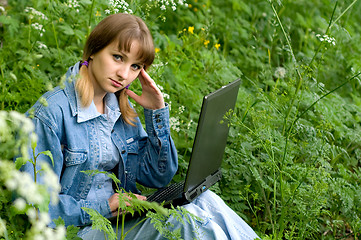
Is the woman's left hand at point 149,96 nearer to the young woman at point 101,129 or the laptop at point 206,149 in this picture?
the young woman at point 101,129

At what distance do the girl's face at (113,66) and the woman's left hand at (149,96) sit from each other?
7.0 inches

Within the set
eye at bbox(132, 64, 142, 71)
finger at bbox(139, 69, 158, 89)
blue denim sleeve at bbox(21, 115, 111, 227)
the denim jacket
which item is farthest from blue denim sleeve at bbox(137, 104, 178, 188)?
blue denim sleeve at bbox(21, 115, 111, 227)

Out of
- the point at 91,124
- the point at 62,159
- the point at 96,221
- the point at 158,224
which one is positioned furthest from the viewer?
the point at 91,124

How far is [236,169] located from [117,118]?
964 millimetres

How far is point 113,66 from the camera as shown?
2.22 m

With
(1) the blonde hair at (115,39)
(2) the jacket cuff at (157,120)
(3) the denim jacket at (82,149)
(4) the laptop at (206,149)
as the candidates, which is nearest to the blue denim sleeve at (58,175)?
(3) the denim jacket at (82,149)

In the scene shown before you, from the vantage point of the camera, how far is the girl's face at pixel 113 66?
7.28 ft

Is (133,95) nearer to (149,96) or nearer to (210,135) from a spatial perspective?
(149,96)

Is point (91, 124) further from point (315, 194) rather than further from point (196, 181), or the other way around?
point (315, 194)

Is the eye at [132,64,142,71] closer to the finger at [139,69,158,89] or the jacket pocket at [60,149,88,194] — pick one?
the finger at [139,69,158,89]

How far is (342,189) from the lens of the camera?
289 cm

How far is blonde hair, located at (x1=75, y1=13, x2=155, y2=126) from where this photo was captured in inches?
87.1

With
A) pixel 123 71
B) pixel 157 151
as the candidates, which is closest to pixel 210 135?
pixel 157 151

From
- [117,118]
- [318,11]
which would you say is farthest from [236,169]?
[318,11]
